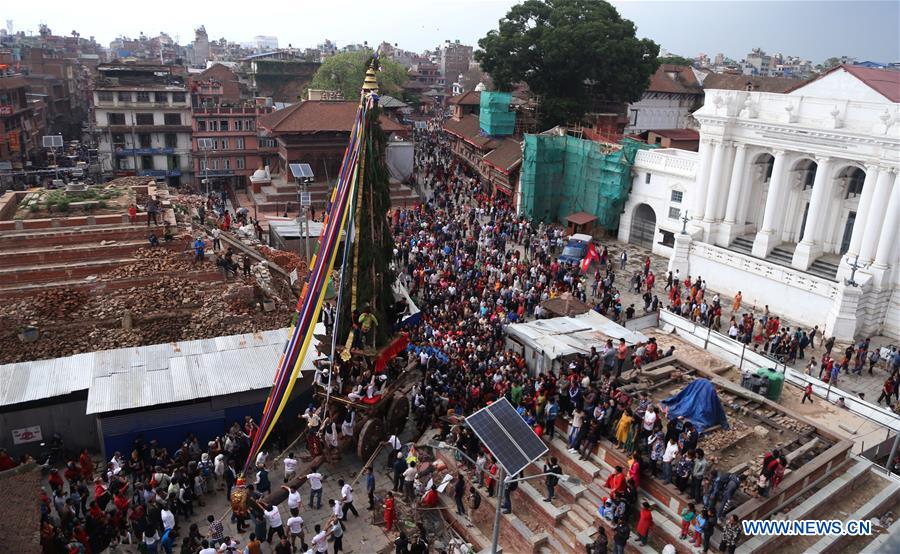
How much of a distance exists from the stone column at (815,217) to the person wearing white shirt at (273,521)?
26454 millimetres

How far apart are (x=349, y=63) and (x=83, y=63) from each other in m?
58.6

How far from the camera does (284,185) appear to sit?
4712 centimetres

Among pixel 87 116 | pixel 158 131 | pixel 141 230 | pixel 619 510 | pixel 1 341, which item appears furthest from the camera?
pixel 87 116

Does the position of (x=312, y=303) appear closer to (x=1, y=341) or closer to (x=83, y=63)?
(x=1, y=341)

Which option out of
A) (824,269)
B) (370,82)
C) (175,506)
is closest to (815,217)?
(824,269)

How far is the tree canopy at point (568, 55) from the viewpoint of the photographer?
46.6m

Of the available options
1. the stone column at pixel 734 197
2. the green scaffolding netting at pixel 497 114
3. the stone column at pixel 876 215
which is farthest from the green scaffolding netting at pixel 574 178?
the stone column at pixel 876 215

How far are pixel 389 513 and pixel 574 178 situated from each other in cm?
3083

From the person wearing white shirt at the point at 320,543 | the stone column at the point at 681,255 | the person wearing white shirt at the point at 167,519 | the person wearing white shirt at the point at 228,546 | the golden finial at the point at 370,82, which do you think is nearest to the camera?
the person wearing white shirt at the point at 228,546

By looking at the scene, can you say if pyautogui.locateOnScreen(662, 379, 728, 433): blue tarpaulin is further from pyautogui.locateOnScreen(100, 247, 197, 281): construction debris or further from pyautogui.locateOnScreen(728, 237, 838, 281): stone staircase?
pyautogui.locateOnScreen(100, 247, 197, 281): construction debris

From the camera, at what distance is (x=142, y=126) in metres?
52.8

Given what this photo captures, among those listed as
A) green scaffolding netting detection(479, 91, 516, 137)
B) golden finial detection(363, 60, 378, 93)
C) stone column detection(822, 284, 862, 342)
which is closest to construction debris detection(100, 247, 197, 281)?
golden finial detection(363, 60, 378, 93)

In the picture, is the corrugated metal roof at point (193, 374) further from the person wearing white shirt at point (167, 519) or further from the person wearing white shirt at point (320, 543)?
the person wearing white shirt at point (320, 543)

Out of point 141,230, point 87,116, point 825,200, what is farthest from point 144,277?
point 87,116
